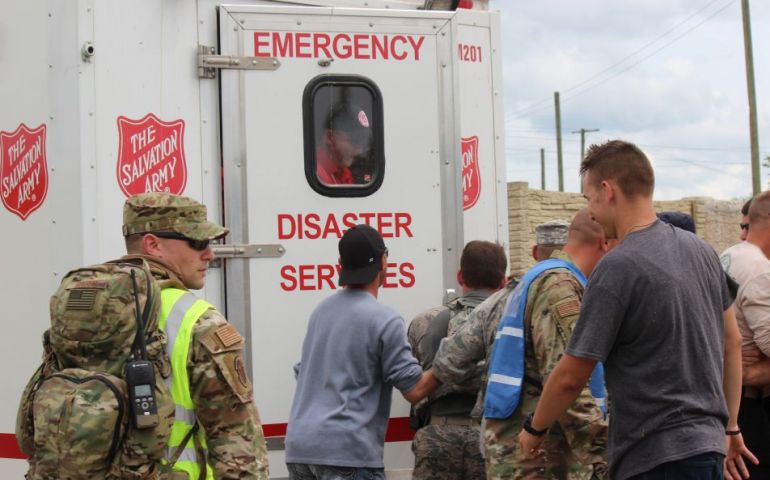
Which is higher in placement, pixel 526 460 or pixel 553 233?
pixel 553 233

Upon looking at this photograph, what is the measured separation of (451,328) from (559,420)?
836mm

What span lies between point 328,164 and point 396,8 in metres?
0.83

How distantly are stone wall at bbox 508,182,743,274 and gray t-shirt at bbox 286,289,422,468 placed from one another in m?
9.33

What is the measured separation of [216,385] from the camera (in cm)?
296

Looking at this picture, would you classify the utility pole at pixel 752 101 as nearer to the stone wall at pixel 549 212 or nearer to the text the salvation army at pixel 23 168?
the stone wall at pixel 549 212

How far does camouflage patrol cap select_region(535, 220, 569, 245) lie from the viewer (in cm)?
428

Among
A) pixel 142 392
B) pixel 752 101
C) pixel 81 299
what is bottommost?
pixel 142 392

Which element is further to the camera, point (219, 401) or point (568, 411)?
point (568, 411)

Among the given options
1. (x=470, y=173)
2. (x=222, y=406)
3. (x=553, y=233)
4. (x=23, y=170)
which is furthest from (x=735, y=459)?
(x=23, y=170)

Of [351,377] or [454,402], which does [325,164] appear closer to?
[351,377]

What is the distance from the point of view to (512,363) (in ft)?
12.7

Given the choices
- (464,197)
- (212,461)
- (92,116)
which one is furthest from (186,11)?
(212,461)

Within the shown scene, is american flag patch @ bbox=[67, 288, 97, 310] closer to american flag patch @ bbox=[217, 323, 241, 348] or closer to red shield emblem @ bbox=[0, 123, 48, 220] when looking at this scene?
american flag patch @ bbox=[217, 323, 241, 348]

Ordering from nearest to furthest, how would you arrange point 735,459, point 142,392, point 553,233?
point 142,392
point 735,459
point 553,233
